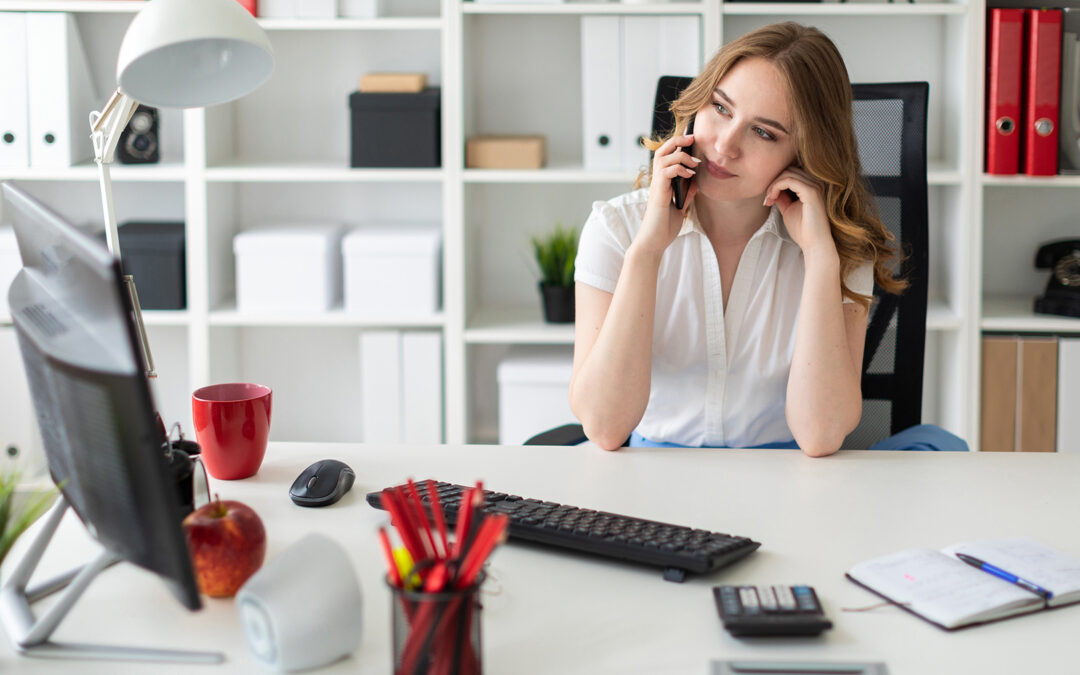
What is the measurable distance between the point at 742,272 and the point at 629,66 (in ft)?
3.53

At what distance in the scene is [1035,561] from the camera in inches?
39.6

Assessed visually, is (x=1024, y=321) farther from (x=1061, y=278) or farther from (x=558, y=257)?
(x=558, y=257)

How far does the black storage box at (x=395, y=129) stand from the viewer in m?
2.58

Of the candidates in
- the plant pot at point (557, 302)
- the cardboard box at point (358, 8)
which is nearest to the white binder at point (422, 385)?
the plant pot at point (557, 302)

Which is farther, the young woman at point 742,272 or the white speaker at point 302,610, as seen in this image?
the young woman at point 742,272

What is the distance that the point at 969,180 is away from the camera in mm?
2516

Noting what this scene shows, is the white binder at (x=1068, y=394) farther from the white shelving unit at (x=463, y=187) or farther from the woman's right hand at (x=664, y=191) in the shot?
the woman's right hand at (x=664, y=191)

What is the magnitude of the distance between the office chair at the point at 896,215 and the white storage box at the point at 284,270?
3.62 feet

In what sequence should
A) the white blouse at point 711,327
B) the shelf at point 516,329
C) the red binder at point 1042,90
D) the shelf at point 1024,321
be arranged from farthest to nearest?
the shelf at point 516,329
the shelf at point 1024,321
the red binder at point 1042,90
the white blouse at point 711,327

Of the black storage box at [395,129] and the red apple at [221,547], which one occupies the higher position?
the black storage box at [395,129]

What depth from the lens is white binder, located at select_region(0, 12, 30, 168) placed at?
259cm

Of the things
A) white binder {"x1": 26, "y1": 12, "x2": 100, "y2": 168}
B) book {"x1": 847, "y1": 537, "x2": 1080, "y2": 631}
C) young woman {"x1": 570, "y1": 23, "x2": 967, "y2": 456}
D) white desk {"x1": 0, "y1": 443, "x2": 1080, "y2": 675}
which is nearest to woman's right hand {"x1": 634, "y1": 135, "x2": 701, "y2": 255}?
young woman {"x1": 570, "y1": 23, "x2": 967, "y2": 456}

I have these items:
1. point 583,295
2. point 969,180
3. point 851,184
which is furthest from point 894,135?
point 969,180

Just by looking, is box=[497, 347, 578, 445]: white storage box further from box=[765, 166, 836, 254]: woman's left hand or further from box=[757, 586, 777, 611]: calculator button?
box=[757, 586, 777, 611]: calculator button
